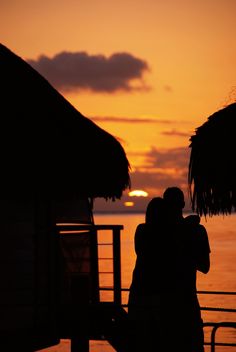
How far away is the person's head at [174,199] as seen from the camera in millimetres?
6773

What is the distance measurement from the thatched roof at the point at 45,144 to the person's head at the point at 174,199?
9.07 ft

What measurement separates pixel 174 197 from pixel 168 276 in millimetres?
736

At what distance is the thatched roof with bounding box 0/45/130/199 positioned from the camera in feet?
Result: 30.0

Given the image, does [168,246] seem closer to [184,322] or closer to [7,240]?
[184,322]

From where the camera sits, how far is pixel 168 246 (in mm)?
6816

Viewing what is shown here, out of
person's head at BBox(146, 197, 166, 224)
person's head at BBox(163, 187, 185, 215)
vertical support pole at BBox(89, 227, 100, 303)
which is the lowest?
vertical support pole at BBox(89, 227, 100, 303)

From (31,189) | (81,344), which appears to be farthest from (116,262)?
(31,189)

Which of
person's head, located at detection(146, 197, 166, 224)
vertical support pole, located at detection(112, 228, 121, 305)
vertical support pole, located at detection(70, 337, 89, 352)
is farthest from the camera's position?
vertical support pole, located at detection(112, 228, 121, 305)

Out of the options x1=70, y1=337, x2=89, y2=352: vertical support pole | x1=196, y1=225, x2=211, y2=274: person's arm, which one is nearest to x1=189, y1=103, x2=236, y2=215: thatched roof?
x1=70, y1=337, x2=89, y2=352: vertical support pole

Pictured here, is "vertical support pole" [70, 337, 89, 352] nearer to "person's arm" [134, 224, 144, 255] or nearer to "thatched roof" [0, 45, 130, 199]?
"thatched roof" [0, 45, 130, 199]

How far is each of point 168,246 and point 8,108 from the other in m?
3.68

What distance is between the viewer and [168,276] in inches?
266

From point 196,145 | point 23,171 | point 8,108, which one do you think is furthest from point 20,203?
point 196,145

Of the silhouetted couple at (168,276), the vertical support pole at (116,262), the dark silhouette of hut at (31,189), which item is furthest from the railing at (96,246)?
the silhouetted couple at (168,276)
